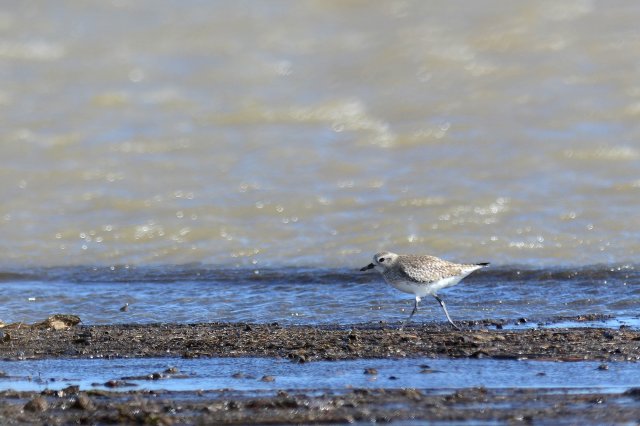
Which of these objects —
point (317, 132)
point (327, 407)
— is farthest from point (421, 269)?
point (317, 132)

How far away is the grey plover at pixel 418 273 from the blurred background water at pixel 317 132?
104 inches

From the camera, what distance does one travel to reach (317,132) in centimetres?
1461

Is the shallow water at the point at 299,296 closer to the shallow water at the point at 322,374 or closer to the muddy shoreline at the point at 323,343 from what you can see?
the muddy shoreline at the point at 323,343

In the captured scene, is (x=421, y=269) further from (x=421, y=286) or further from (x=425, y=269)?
(x=421, y=286)

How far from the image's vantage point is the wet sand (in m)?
5.18

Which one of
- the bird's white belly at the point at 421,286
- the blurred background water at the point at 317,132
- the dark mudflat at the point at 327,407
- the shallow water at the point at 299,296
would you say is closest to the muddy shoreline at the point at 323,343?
the bird's white belly at the point at 421,286

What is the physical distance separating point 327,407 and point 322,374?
95 cm

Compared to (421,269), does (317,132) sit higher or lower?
higher

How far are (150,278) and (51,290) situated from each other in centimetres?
105

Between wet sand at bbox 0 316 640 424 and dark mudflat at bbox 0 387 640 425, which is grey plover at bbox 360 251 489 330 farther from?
dark mudflat at bbox 0 387 640 425

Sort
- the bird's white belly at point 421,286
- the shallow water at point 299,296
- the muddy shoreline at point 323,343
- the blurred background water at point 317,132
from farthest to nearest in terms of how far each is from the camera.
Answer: the blurred background water at point 317,132
the shallow water at point 299,296
the bird's white belly at point 421,286
the muddy shoreline at point 323,343

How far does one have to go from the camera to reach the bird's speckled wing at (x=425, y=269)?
8805 mm

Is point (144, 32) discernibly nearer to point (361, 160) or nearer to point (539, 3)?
point (361, 160)

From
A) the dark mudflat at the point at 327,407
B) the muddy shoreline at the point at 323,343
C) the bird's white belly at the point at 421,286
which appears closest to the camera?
the dark mudflat at the point at 327,407
